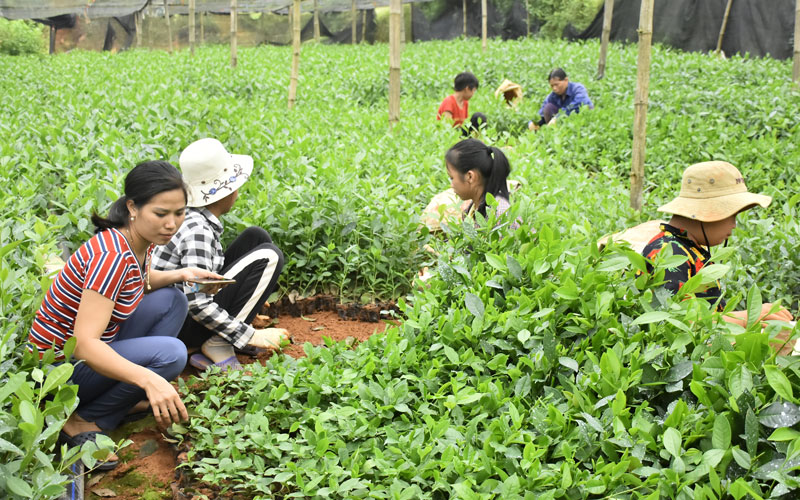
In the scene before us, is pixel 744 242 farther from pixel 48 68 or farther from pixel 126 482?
pixel 48 68

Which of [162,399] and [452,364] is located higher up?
[452,364]

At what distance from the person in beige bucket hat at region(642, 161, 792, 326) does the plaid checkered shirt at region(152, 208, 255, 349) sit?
1908mm

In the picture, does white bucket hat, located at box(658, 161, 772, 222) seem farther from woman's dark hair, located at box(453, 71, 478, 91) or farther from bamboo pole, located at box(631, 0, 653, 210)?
woman's dark hair, located at box(453, 71, 478, 91)

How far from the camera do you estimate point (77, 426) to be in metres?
2.83

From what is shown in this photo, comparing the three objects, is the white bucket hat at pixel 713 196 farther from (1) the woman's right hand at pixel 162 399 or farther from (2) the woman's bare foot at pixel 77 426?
(2) the woman's bare foot at pixel 77 426

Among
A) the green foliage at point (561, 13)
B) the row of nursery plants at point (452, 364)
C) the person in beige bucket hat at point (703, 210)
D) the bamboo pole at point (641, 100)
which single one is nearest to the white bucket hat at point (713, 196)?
the person in beige bucket hat at point (703, 210)

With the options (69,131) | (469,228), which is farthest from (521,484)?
(69,131)

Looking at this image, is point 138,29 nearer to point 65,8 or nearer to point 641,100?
point 65,8

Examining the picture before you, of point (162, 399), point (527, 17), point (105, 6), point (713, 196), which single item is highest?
point (105, 6)

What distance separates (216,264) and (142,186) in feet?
2.86

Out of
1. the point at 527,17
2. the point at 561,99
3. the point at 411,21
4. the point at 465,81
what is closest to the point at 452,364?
the point at 465,81

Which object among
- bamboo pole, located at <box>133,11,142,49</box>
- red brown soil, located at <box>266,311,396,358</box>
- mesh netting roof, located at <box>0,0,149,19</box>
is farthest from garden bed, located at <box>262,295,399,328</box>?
mesh netting roof, located at <box>0,0,149,19</box>

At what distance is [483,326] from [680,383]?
737 mm

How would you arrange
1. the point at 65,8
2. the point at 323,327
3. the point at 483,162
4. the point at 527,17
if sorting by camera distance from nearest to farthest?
the point at 483,162
the point at 323,327
the point at 527,17
the point at 65,8
